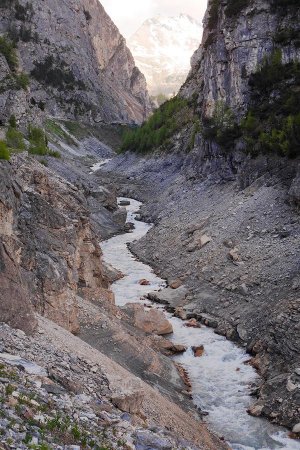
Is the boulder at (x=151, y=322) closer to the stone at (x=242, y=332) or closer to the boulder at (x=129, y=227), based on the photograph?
the stone at (x=242, y=332)

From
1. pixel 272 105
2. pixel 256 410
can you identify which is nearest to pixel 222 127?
pixel 272 105

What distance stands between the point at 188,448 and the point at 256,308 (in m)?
13.0

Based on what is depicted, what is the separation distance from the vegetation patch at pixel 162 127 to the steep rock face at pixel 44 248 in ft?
181

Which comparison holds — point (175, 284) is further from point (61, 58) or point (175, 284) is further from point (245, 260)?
point (61, 58)

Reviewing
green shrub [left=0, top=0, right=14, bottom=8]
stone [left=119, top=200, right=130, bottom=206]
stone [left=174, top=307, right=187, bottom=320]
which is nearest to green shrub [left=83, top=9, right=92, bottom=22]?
Result: green shrub [left=0, top=0, right=14, bottom=8]

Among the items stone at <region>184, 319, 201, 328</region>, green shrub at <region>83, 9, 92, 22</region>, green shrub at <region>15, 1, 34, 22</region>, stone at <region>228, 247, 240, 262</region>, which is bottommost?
stone at <region>184, 319, 201, 328</region>

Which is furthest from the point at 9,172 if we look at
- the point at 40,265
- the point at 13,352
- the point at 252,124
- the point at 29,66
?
the point at 29,66

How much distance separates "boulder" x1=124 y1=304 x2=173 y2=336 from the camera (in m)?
22.7

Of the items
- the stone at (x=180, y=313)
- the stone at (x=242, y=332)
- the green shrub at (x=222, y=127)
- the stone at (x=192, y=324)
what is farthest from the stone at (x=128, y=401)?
the green shrub at (x=222, y=127)

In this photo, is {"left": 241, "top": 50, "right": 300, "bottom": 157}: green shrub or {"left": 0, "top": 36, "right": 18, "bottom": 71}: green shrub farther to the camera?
{"left": 0, "top": 36, "right": 18, "bottom": 71}: green shrub

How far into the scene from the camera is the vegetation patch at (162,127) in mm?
79188

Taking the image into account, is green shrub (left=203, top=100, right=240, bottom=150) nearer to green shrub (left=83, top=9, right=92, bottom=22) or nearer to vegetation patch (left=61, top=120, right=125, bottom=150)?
vegetation patch (left=61, top=120, right=125, bottom=150)

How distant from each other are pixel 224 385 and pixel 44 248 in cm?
885

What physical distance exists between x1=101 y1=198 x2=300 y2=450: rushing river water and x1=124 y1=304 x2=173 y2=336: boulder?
595mm
